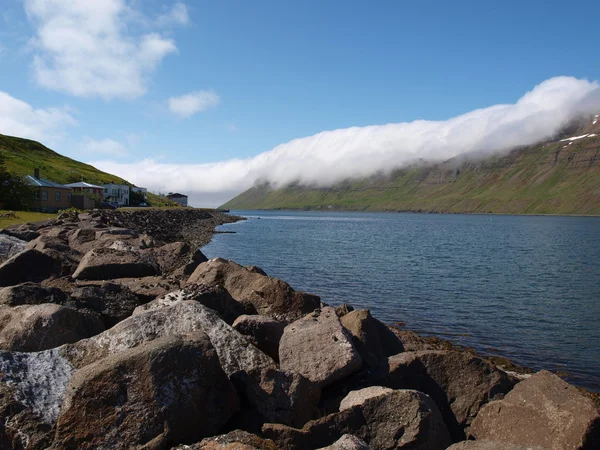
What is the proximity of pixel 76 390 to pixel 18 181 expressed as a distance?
6700 centimetres

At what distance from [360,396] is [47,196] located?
7400 cm

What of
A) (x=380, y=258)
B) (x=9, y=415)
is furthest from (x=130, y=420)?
(x=380, y=258)

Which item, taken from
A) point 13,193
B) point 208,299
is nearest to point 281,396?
point 208,299

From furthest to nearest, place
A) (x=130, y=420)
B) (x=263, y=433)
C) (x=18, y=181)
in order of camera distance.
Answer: (x=18, y=181)
(x=263, y=433)
(x=130, y=420)

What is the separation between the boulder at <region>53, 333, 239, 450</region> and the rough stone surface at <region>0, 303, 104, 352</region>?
2.77 m

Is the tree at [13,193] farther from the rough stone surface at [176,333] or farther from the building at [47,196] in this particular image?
the rough stone surface at [176,333]

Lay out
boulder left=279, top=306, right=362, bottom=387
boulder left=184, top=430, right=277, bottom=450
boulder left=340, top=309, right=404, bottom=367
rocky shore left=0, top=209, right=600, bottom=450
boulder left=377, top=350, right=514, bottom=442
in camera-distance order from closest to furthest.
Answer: boulder left=184, top=430, right=277, bottom=450 → rocky shore left=0, top=209, right=600, bottom=450 → boulder left=279, top=306, right=362, bottom=387 → boulder left=377, top=350, right=514, bottom=442 → boulder left=340, top=309, right=404, bottom=367

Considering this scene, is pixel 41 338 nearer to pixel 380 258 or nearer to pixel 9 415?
pixel 9 415

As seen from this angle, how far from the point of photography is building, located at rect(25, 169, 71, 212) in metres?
69.1

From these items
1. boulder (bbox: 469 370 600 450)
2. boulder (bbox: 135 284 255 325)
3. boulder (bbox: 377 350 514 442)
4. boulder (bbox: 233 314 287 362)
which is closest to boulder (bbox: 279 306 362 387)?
boulder (bbox: 233 314 287 362)

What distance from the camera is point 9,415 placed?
7016 millimetres

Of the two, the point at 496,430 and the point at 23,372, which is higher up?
the point at 23,372

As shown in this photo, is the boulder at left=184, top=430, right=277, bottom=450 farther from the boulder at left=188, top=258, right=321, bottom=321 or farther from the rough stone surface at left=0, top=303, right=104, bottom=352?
the boulder at left=188, top=258, right=321, bottom=321

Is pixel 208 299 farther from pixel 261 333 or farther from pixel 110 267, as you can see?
pixel 110 267
